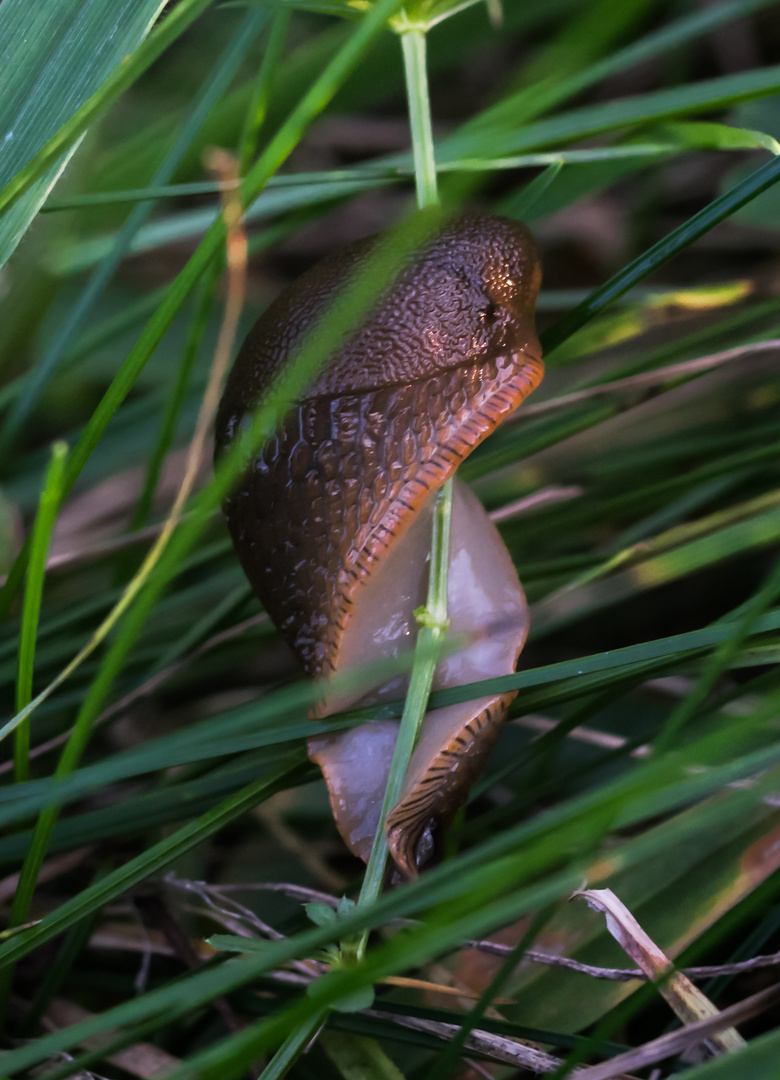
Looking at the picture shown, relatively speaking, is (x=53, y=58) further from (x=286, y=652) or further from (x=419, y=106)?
(x=286, y=652)

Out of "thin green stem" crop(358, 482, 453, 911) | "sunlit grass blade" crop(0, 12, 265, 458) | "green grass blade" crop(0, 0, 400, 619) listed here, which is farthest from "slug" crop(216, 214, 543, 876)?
"sunlit grass blade" crop(0, 12, 265, 458)

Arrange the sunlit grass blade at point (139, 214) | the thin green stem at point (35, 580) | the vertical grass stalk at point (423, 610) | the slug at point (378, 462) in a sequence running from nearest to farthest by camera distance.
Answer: the thin green stem at point (35, 580) → the vertical grass stalk at point (423, 610) → the slug at point (378, 462) → the sunlit grass blade at point (139, 214)

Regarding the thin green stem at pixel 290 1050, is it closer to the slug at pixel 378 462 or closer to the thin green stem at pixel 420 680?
the thin green stem at pixel 420 680

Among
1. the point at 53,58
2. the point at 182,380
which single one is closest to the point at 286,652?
the point at 182,380

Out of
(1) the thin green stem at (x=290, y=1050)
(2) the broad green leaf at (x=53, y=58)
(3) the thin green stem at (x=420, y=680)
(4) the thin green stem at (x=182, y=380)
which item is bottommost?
(1) the thin green stem at (x=290, y=1050)

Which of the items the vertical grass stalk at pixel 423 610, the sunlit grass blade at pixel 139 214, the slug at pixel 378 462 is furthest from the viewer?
the sunlit grass blade at pixel 139 214

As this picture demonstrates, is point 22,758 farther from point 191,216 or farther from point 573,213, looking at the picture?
point 573,213

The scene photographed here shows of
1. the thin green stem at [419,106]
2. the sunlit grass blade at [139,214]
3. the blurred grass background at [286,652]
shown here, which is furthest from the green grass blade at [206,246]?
the sunlit grass blade at [139,214]

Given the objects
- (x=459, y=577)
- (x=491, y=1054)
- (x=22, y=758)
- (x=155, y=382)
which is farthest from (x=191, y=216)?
(x=491, y=1054)

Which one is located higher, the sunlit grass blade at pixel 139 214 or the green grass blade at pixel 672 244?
the sunlit grass blade at pixel 139 214
